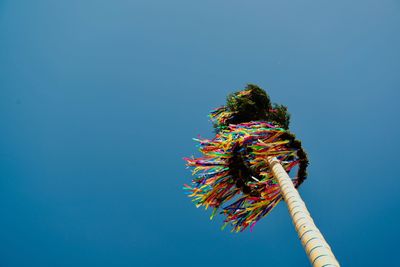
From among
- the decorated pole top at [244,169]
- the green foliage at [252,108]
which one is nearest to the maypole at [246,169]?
the decorated pole top at [244,169]

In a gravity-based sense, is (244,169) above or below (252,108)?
below

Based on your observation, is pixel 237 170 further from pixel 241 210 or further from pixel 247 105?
pixel 247 105

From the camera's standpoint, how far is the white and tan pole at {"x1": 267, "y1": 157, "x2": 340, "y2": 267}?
2693 millimetres

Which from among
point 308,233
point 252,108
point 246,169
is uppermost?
point 252,108

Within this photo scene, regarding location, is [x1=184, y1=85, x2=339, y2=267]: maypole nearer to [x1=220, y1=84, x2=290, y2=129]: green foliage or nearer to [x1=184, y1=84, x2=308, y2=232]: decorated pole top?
[x1=184, y1=84, x2=308, y2=232]: decorated pole top

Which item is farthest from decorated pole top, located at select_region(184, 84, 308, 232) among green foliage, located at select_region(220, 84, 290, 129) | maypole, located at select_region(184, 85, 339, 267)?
green foliage, located at select_region(220, 84, 290, 129)

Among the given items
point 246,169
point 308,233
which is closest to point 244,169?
point 246,169

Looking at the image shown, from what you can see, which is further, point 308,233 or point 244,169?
point 244,169

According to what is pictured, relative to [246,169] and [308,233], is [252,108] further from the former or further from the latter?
[308,233]

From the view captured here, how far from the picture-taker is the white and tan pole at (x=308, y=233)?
2.69 metres

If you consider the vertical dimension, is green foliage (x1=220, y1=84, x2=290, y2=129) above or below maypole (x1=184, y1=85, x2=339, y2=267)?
above

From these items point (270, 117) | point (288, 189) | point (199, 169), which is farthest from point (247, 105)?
point (288, 189)

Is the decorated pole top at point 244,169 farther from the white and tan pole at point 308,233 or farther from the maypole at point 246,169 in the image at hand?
the white and tan pole at point 308,233

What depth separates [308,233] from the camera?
3.19 m
